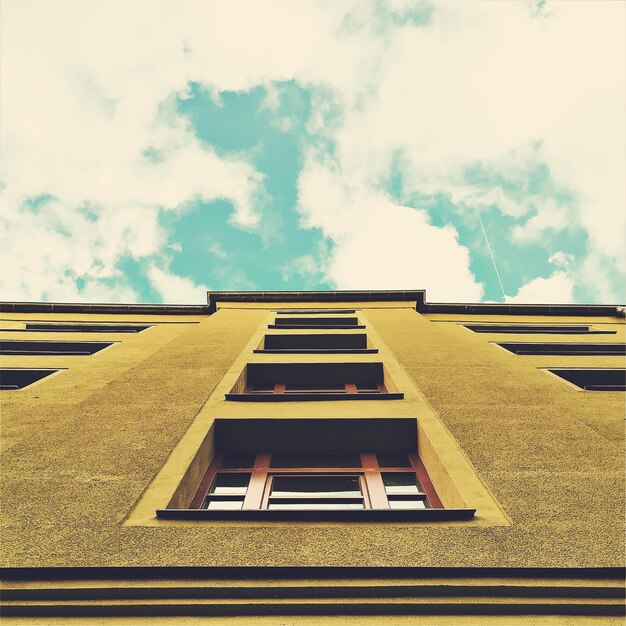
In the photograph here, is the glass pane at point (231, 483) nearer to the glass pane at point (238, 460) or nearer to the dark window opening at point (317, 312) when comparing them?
the glass pane at point (238, 460)

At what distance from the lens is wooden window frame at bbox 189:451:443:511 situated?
5.80 metres

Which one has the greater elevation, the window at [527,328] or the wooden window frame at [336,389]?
the window at [527,328]

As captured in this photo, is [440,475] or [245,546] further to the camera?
[440,475]

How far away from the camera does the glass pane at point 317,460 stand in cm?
688

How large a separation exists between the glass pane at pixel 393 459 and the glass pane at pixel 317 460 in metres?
0.33

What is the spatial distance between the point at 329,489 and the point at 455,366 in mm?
4352

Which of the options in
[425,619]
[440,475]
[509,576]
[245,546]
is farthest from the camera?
[440,475]

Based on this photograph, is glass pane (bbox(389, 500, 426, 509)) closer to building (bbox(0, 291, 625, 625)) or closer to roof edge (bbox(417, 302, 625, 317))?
building (bbox(0, 291, 625, 625))

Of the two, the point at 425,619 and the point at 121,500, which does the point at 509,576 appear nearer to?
the point at 425,619

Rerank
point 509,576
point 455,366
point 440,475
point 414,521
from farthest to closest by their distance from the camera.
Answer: point 455,366 → point 440,475 → point 414,521 → point 509,576

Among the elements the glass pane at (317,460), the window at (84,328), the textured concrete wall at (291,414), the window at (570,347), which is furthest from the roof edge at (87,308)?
the glass pane at (317,460)

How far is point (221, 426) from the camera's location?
7.05 meters

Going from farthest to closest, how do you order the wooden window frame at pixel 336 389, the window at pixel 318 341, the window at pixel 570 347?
the window at pixel 318 341
the window at pixel 570 347
the wooden window frame at pixel 336 389

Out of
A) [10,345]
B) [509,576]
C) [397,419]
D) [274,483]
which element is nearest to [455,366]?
[397,419]
